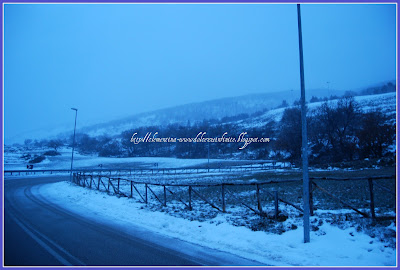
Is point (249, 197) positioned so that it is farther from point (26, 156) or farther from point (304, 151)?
point (26, 156)

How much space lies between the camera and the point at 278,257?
6.68 m

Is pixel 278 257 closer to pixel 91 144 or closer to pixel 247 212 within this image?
pixel 247 212

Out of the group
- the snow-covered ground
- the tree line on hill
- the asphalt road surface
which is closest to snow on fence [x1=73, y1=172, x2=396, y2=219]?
the asphalt road surface

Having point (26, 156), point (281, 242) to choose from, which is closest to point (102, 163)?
point (26, 156)

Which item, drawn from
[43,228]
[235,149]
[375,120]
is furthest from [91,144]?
[43,228]

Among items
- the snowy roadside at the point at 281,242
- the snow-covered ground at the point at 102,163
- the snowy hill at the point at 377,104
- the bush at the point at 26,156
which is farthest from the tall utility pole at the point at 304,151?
the bush at the point at 26,156

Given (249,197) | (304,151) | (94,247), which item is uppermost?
(304,151)

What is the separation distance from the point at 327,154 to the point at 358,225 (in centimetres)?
4974

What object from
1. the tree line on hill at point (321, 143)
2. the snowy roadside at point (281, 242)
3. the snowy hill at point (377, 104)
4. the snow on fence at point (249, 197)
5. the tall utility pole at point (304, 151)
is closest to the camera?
the snowy roadside at point (281, 242)

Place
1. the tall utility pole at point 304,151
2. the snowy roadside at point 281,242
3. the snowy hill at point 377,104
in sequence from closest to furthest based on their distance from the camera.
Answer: the snowy roadside at point 281,242 → the tall utility pole at point 304,151 → the snowy hill at point 377,104

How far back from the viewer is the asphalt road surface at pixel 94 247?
644 cm

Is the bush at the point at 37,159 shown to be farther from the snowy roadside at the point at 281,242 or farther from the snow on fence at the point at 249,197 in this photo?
the snowy roadside at the point at 281,242

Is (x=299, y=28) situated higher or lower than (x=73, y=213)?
higher

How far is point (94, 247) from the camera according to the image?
24.7 feet
